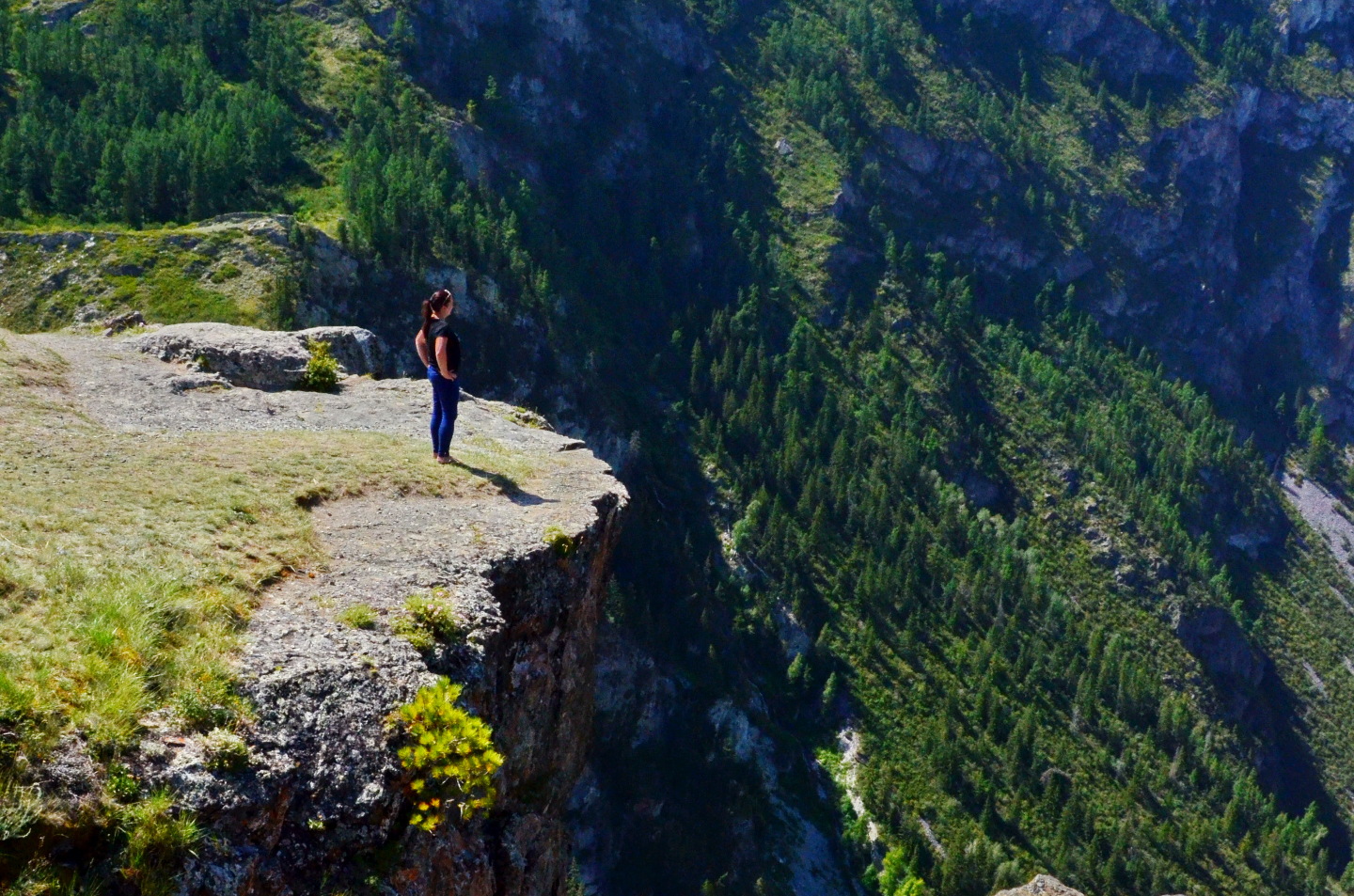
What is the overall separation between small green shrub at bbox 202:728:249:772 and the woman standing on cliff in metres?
12.8

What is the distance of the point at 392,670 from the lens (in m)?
16.0

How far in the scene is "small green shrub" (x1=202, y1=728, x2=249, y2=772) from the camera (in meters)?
13.2

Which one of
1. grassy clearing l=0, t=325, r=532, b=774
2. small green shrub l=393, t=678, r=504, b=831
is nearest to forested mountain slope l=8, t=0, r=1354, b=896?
grassy clearing l=0, t=325, r=532, b=774

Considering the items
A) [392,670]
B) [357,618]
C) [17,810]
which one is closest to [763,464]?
[357,618]

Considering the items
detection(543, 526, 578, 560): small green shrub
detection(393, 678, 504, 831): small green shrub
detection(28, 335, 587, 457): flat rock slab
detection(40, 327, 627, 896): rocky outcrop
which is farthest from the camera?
detection(28, 335, 587, 457): flat rock slab

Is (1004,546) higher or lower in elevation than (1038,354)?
lower

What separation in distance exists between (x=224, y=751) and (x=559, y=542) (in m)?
9.90

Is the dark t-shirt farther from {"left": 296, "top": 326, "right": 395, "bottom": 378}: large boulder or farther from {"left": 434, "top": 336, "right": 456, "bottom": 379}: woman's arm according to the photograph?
{"left": 296, "top": 326, "right": 395, "bottom": 378}: large boulder

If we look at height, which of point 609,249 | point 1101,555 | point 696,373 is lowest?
point 1101,555

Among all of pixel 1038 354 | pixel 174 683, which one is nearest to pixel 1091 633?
pixel 1038 354

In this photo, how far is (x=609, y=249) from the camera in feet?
580

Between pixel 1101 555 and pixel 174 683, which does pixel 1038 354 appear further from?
pixel 174 683

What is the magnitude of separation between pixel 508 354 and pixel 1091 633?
98075 millimetres

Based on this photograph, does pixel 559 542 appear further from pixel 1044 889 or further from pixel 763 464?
pixel 763 464
